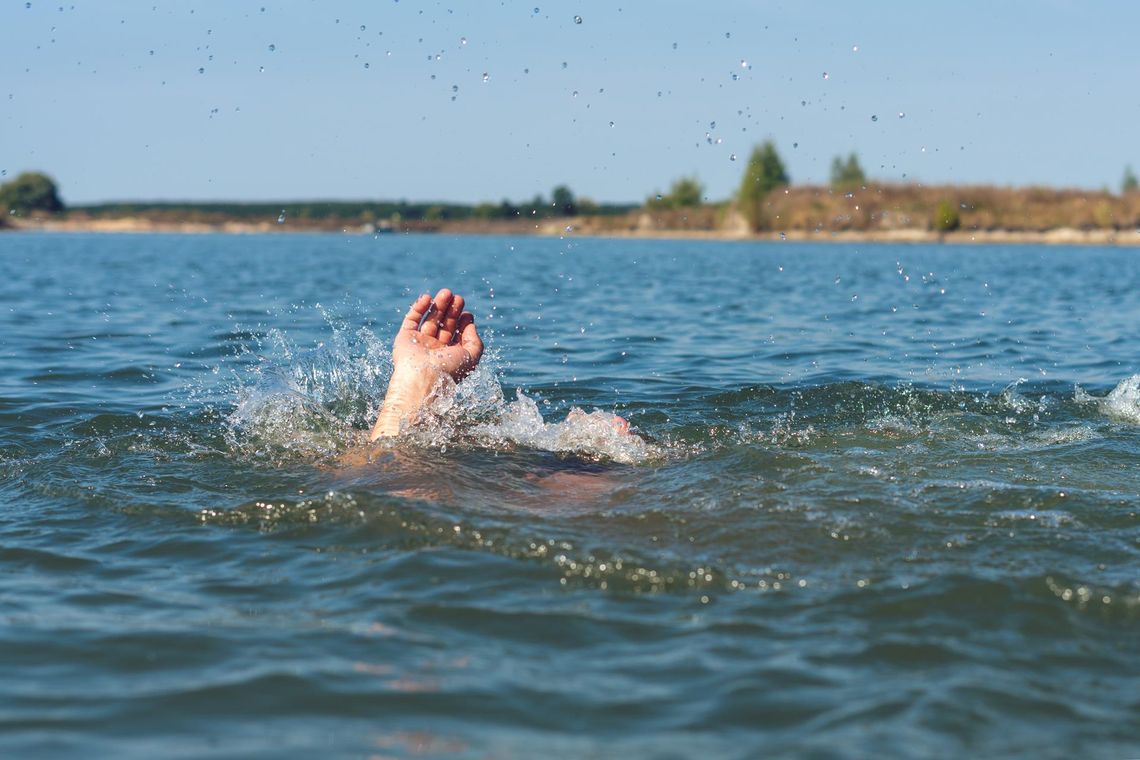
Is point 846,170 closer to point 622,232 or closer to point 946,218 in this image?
point 622,232

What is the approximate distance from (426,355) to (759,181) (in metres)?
77.7

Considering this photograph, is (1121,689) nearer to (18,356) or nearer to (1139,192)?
(18,356)

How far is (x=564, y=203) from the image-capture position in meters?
87.0

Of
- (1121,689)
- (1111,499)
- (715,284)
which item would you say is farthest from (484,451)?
(715,284)

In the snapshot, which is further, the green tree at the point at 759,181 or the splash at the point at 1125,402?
the green tree at the point at 759,181

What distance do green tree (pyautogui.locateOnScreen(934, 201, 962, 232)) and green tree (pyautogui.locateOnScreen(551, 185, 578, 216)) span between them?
30.7m

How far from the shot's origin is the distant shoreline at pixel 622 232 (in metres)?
51.6

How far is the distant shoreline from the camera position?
51.6 metres

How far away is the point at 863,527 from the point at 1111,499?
133cm

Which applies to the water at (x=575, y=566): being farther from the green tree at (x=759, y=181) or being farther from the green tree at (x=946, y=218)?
the green tree at (x=759, y=181)

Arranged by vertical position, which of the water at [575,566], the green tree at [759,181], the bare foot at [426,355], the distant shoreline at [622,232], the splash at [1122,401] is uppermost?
the green tree at [759,181]

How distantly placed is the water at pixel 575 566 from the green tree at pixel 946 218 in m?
43.3

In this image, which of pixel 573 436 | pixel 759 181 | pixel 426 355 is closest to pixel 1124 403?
pixel 573 436

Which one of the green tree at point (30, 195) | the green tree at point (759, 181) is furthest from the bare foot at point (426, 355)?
the green tree at point (30, 195)
